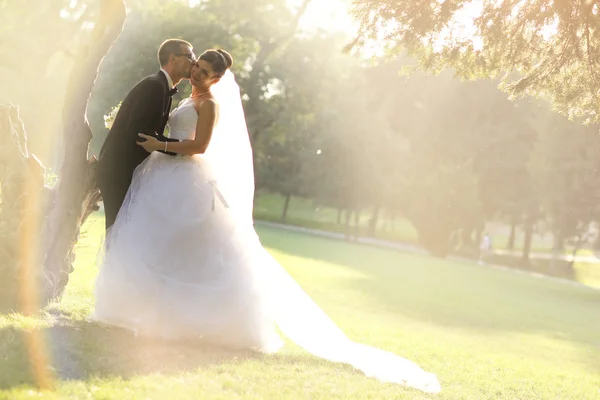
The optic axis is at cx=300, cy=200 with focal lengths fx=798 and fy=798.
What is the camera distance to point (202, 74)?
8.68 meters

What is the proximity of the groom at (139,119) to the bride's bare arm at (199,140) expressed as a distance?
0.57ft

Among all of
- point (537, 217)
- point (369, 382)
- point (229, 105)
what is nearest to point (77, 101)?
point (229, 105)

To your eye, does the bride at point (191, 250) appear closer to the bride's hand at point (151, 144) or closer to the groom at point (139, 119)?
the bride's hand at point (151, 144)

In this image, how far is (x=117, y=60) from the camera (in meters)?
42.9

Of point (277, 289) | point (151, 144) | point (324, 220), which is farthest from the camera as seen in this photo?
point (324, 220)

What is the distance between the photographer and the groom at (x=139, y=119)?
863 cm

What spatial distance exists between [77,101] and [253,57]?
3874 cm

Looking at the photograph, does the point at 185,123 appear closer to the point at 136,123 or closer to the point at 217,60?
the point at 136,123

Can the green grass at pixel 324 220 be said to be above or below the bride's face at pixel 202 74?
below

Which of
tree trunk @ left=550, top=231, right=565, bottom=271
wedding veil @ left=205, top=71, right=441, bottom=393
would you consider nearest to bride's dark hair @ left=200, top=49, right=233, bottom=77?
wedding veil @ left=205, top=71, right=441, bottom=393

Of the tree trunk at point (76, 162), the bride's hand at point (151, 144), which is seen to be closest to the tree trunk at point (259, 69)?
the tree trunk at point (76, 162)

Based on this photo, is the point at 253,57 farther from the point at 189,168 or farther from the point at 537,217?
the point at 189,168

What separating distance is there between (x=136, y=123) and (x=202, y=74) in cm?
89

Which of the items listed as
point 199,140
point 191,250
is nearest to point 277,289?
point 191,250
